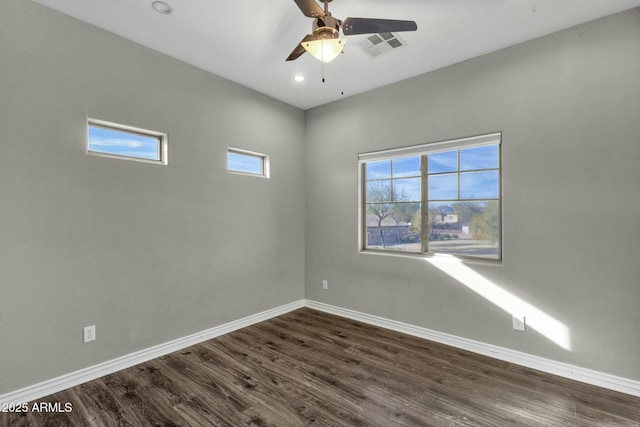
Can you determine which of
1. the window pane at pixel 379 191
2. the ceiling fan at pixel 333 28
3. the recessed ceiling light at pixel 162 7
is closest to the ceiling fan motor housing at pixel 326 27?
the ceiling fan at pixel 333 28

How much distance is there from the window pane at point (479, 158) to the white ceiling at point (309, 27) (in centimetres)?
93

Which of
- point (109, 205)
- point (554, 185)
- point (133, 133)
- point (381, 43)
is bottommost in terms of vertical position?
point (109, 205)

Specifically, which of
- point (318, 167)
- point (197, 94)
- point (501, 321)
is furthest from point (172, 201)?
point (501, 321)

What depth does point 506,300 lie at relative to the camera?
287 centimetres

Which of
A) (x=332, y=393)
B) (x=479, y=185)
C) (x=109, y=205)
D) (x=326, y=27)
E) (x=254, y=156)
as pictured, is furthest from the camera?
Answer: (x=254, y=156)

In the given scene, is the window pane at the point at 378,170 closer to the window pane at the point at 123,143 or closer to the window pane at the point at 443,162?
the window pane at the point at 443,162

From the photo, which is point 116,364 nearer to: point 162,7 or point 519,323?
point 162,7

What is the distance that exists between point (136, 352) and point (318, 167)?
119 inches

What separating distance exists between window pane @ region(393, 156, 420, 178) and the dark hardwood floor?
1.93 m

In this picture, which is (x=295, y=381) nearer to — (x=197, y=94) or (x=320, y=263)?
(x=320, y=263)

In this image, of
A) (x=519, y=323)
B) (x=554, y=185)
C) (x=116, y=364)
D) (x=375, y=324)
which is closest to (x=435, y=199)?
(x=554, y=185)

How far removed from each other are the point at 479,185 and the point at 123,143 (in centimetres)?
349

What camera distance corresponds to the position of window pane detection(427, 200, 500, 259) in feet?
10.1

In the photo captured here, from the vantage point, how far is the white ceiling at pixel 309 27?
2.33 meters
